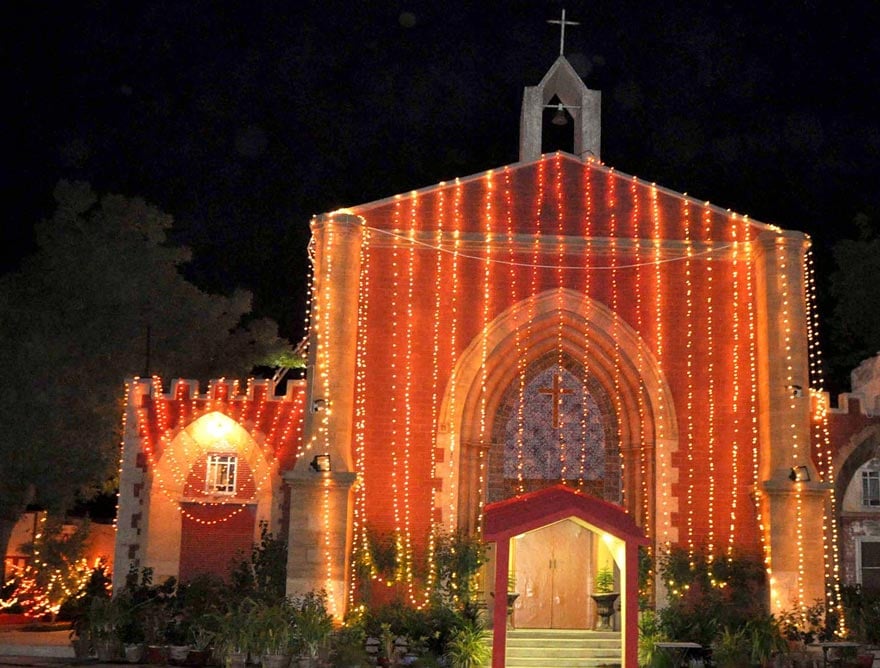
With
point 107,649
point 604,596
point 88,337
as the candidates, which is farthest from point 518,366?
point 88,337

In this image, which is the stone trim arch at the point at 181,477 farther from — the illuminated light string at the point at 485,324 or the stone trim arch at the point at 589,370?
the illuminated light string at the point at 485,324

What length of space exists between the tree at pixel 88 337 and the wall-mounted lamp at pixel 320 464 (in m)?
10.8

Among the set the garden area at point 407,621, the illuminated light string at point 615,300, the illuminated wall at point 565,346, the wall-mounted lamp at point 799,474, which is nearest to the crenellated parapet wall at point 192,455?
the garden area at point 407,621

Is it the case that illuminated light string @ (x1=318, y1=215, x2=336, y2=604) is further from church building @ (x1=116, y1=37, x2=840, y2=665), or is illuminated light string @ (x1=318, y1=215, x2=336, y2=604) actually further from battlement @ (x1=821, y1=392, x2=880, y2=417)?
battlement @ (x1=821, y1=392, x2=880, y2=417)

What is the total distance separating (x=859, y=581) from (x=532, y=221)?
33.3 ft

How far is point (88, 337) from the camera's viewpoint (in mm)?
27547

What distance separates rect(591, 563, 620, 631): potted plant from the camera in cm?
1809

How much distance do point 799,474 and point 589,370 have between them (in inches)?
168

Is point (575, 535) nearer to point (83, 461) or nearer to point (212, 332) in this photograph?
point (83, 461)

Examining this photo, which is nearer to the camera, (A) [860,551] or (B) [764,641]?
(B) [764,641]

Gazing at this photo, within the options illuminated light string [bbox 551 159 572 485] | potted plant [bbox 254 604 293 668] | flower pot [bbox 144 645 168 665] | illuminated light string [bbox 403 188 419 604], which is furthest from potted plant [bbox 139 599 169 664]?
illuminated light string [bbox 551 159 572 485]

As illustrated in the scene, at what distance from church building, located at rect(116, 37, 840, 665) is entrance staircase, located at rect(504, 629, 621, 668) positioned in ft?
3.73

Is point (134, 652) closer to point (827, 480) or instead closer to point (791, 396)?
point (791, 396)

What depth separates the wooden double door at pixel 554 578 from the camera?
19016 mm
